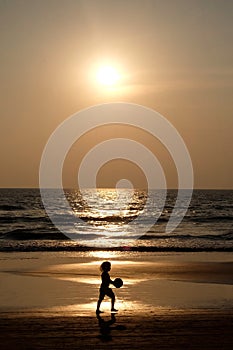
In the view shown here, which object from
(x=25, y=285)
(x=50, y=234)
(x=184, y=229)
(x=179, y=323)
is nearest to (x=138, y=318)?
(x=179, y=323)

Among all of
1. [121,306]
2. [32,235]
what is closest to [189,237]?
[32,235]

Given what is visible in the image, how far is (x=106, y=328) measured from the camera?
13.1 m

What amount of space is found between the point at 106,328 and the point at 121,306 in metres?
3.06

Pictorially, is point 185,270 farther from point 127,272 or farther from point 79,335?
point 79,335

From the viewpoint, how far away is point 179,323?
13734 millimetres

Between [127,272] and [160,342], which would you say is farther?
[127,272]

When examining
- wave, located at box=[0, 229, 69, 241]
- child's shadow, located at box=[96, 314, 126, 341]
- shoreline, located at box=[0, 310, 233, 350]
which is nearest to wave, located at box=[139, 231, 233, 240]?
wave, located at box=[0, 229, 69, 241]

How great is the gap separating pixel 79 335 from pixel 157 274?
39.0 ft

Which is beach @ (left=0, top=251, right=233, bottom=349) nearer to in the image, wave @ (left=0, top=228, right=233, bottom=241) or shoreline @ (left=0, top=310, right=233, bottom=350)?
shoreline @ (left=0, top=310, right=233, bottom=350)

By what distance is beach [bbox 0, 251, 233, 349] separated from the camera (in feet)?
39.8

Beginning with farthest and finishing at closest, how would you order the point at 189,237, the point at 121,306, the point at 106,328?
the point at 189,237 → the point at 121,306 → the point at 106,328

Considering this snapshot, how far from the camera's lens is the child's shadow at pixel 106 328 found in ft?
40.4

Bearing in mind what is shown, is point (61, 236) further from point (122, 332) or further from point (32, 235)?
point (122, 332)

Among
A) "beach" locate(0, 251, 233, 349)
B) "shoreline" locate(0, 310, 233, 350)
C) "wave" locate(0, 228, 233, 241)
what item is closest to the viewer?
"shoreline" locate(0, 310, 233, 350)
